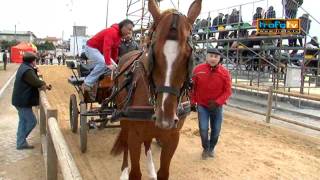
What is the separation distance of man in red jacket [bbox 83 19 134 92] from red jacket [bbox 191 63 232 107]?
1.40 metres

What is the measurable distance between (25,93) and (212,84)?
3493 mm

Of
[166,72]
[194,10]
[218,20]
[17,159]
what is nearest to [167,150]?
[166,72]

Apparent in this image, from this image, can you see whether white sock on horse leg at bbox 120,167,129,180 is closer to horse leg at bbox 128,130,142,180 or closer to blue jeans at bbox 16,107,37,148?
horse leg at bbox 128,130,142,180

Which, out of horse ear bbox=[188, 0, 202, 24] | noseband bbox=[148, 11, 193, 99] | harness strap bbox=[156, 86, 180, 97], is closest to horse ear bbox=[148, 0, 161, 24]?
noseband bbox=[148, 11, 193, 99]

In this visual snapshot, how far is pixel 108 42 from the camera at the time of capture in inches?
269

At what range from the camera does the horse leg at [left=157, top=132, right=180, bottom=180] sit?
4.73 m

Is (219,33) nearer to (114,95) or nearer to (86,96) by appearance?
(86,96)

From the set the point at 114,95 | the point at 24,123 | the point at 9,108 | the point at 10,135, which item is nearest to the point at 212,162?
the point at 114,95

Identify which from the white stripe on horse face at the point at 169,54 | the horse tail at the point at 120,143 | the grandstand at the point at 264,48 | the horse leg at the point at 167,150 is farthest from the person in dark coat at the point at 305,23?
the white stripe on horse face at the point at 169,54

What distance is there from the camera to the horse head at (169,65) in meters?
3.74

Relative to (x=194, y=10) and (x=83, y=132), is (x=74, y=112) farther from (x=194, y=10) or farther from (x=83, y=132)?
(x=194, y=10)

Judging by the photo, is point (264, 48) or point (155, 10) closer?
point (155, 10)

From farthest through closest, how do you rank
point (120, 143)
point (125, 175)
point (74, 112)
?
point (74, 112)
point (120, 143)
point (125, 175)

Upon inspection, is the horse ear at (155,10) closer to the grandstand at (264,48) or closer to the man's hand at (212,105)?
the man's hand at (212,105)
